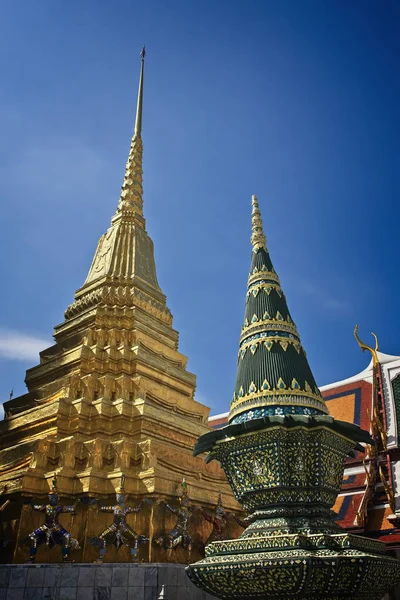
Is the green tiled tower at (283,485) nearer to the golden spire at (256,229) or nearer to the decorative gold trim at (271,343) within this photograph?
the decorative gold trim at (271,343)

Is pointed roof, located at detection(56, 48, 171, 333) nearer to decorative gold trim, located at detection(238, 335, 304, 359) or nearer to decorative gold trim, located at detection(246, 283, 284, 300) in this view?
decorative gold trim, located at detection(246, 283, 284, 300)

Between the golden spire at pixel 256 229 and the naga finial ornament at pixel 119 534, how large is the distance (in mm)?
7018

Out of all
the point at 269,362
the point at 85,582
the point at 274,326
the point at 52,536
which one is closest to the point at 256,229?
the point at 274,326

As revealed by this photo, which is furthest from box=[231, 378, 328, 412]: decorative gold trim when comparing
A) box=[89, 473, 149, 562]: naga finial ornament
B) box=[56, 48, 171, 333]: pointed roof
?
box=[56, 48, 171, 333]: pointed roof

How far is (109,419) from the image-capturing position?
1334 cm

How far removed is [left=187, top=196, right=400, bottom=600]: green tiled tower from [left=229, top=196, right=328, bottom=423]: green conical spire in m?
0.01

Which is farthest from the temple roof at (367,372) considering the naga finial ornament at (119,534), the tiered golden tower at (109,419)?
the naga finial ornament at (119,534)

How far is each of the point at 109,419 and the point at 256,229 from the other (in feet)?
28.2

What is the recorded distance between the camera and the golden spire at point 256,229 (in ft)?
20.9

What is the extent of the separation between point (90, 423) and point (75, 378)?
5.18 ft

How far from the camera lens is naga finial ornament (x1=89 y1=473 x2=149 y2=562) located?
10297mm

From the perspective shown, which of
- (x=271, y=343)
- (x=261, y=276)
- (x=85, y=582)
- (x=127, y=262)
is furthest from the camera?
(x=127, y=262)

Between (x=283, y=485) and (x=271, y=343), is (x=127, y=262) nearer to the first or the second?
(x=271, y=343)

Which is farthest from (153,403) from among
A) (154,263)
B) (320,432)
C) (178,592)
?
(320,432)
